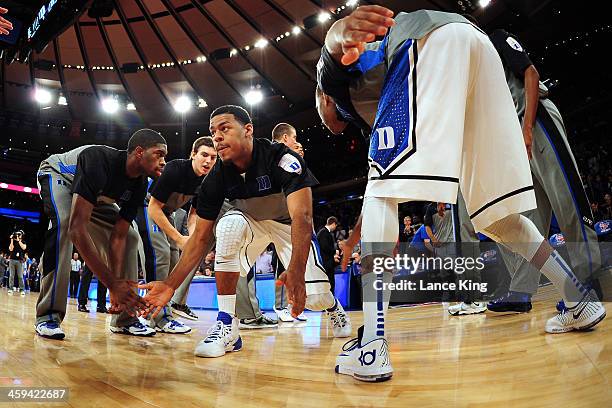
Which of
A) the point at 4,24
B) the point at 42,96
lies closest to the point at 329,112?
the point at 4,24

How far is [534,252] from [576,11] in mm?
8589

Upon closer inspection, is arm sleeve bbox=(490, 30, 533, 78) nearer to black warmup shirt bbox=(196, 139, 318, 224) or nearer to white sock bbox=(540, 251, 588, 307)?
white sock bbox=(540, 251, 588, 307)

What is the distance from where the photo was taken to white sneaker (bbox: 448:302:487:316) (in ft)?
10.3

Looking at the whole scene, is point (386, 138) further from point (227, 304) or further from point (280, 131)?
point (280, 131)

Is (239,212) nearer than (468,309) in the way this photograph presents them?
Yes

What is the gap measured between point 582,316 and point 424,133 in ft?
3.63

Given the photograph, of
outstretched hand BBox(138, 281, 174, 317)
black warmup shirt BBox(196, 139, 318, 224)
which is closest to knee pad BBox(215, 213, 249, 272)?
black warmup shirt BBox(196, 139, 318, 224)

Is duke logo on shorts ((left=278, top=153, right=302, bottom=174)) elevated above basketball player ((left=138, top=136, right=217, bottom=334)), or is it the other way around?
duke logo on shorts ((left=278, top=153, right=302, bottom=174))

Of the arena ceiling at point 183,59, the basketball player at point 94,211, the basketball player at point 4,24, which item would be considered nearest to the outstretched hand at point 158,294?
the basketball player at point 94,211

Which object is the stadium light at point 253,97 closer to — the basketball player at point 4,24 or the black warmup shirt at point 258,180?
the basketball player at point 4,24

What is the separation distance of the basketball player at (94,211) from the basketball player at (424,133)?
66.5 inches

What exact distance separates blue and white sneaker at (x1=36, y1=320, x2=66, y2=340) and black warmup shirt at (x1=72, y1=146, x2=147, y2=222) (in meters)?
0.78

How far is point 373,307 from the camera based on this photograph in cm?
137

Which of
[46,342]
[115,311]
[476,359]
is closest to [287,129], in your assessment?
[115,311]
